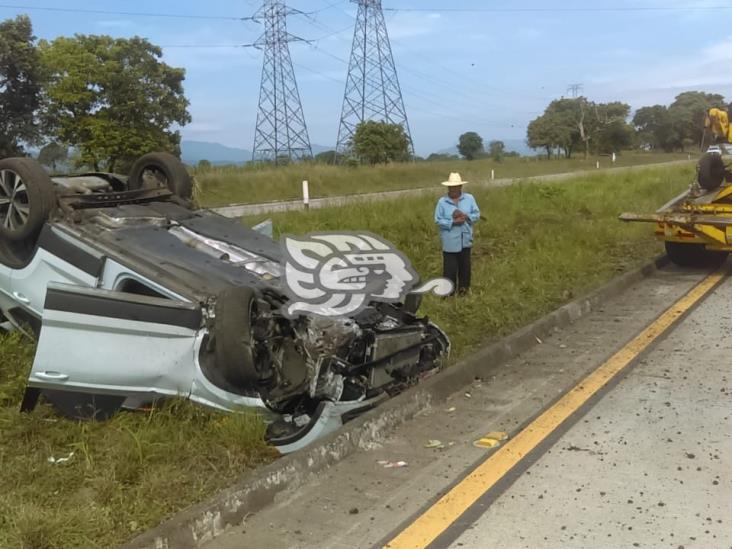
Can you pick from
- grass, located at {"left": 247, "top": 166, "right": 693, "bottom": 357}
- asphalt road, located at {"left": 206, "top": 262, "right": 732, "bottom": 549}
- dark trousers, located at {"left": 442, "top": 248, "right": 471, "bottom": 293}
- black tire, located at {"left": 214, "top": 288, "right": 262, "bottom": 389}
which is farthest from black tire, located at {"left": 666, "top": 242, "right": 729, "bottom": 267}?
black tire, located at {"left": 214, "top": 288, "right": 262, "bottom": 389}

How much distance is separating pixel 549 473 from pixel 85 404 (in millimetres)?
2629

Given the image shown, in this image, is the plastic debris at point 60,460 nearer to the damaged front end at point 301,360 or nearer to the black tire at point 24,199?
the damaged front end at point 301,360

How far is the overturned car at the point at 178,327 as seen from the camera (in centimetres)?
381

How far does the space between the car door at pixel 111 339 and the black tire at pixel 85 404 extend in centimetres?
10

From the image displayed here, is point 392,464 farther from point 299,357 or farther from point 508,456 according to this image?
point 299,357

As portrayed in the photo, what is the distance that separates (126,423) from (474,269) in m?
5.75

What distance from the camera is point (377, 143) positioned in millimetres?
42844

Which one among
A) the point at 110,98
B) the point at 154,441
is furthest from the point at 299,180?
the point at 154,441

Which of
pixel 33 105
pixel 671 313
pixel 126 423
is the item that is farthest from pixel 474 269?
pixel 33 105

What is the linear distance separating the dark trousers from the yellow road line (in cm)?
204

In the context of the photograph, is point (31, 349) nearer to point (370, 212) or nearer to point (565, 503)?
point (565, 503)

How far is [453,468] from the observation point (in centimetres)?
368

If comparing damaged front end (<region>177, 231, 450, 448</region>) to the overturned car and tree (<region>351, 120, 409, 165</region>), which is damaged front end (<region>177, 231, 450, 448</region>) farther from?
tree (<region>351, 120, 409, 165</region>)

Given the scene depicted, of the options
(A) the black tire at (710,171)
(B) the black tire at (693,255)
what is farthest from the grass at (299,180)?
(B) the black tire at (693,255)
